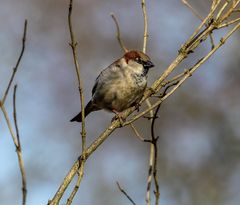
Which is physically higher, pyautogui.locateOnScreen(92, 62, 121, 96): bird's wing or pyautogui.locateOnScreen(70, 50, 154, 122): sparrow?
pyautogui.locateOnScreen(92, 62, 121, 96): bird's wing

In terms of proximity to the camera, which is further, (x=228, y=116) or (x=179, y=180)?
(x=228, y=116)

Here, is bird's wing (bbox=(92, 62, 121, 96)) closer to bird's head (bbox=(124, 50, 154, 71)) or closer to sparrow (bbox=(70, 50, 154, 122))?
sparrow (bbox=(70, 50, 154, 122))

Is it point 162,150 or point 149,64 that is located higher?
point 162,150

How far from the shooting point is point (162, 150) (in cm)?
812

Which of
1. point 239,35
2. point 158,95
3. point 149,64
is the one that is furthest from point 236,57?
point 158,95

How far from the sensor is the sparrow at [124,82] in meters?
4.18

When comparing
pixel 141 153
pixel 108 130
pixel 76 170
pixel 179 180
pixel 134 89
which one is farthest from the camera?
pixel 141 153

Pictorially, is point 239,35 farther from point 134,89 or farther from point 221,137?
point 134,89

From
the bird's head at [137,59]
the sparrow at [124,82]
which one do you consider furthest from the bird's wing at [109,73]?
the bird's head at [137,59]

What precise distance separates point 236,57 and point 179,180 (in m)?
2.15

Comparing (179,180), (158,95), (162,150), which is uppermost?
(162,150)

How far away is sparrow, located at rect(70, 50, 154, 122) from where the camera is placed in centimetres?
418

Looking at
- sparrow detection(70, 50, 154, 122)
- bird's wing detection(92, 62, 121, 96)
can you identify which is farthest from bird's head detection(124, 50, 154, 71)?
bird's wing detection(92, 62, 121, 96)

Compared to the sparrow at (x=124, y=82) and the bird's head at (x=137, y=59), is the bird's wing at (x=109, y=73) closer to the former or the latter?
the sparrow at (x=124, y=82)
